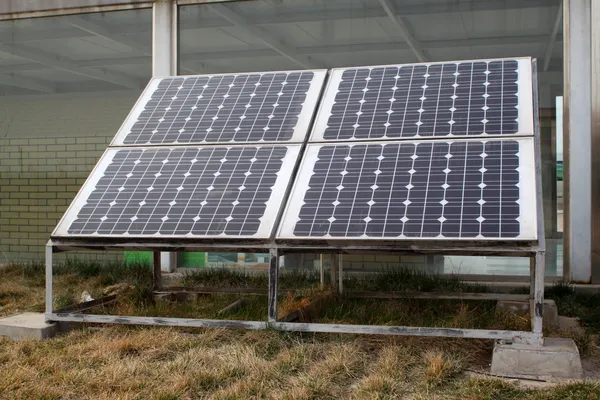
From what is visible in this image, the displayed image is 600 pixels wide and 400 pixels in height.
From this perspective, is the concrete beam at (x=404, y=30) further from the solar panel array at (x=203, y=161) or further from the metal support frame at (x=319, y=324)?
the metal support frame at (x=319, y=324)

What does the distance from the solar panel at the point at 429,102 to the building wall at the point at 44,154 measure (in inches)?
195

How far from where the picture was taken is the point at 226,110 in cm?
730

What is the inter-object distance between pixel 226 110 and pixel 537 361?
3836mm

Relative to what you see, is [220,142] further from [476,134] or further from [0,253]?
[0,253]

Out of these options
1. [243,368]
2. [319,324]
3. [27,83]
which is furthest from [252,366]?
[27,83]

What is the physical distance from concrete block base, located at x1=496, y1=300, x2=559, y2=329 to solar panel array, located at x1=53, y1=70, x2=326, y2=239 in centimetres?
255

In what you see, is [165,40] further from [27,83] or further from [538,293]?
[538,293]

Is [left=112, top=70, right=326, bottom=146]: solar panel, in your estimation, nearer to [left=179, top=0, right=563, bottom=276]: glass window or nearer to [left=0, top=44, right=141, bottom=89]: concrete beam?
[left=179, top=0, right=563, bottom=276]: glass window

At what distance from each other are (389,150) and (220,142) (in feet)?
5.36

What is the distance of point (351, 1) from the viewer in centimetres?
1016

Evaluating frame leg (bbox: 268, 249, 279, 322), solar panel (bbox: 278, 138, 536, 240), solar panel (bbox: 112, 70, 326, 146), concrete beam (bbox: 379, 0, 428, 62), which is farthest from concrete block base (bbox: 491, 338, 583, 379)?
concrete beam (bbox: 379, 0, 428, 62)

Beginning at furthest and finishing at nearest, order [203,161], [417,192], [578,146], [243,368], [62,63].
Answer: [62,63] < [578,146] < [203,161] < [417,192] < [243,368]

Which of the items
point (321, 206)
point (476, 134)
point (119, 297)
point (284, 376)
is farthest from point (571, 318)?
point (119, 297)

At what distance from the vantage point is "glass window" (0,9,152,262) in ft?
36.2
